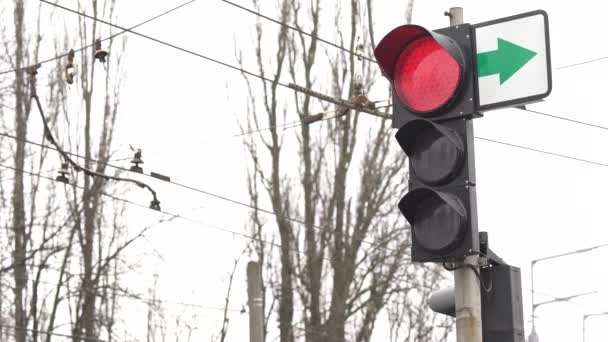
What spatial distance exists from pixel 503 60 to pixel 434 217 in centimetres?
72

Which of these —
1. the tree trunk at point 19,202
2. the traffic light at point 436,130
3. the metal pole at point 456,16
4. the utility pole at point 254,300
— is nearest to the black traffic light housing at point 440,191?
the traffic light at point 436,130

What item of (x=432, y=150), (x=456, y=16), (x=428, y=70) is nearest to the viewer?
(x=432, y=150)

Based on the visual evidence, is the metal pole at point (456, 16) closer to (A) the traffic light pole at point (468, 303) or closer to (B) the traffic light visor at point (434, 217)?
(B) the traffic light visor at point (434, 217)

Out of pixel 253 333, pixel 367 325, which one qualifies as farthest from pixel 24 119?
pixel 253 333

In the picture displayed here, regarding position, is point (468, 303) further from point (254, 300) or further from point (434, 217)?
point (254, 300)

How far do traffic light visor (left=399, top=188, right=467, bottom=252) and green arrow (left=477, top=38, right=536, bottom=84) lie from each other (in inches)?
22.1

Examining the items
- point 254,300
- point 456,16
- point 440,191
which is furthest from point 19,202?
point 440,191

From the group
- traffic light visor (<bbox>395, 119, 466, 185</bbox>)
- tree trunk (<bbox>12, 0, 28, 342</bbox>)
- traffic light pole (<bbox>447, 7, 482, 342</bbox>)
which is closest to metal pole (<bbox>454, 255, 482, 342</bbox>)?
traffic light pole (<bbox>447, 7, 482, 342</bbox>)

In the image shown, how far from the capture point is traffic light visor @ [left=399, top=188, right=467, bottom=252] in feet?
17.2

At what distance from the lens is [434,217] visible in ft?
17.5

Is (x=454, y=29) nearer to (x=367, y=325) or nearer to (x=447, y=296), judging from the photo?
(x=447, y=296)

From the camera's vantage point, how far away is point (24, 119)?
2305 centimetres

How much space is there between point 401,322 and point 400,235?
1635 mm

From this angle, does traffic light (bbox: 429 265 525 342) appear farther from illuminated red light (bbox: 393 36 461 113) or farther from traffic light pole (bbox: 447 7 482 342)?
illuminated red light (bbox: 393 36 461 113)
